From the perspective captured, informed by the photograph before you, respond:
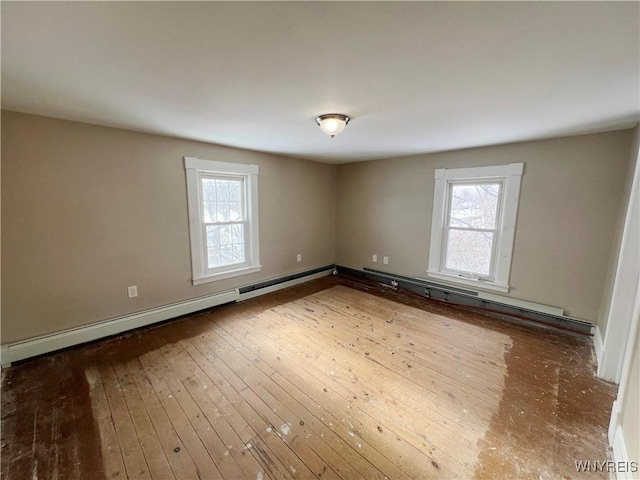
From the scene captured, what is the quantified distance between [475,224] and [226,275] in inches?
139

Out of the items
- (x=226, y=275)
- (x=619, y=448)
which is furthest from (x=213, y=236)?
(x=619, y=448)

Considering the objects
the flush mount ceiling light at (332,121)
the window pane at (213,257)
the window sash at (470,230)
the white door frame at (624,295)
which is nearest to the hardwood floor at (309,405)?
the white door frame at (624,295)

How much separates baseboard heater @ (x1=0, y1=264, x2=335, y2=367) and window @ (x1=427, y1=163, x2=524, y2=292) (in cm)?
271

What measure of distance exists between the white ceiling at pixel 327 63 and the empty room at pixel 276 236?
1 centimetres

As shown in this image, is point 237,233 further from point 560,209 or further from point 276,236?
point 560,209

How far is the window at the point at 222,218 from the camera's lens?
3232 mm

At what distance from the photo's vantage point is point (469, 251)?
3.56 meters

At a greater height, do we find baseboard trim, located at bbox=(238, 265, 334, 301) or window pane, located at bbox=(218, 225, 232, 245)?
window pane, located at bbox=(218, 225, 232, 245)

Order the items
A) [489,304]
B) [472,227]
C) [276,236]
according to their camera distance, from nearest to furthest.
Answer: [489,304] → [472,227] → [276,236]

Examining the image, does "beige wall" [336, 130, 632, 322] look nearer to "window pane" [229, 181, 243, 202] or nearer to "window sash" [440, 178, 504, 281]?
"window sash" [440, 178, 504, 281]

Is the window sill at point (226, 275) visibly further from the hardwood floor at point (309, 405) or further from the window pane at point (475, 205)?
the window pane at point (475, 205)

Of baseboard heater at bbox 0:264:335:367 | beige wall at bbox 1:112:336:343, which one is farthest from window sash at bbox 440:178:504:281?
beige wall at bbox 1:112:336:343

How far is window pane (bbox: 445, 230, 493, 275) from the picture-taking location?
3410mm

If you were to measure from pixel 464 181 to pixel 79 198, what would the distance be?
4.45 m
